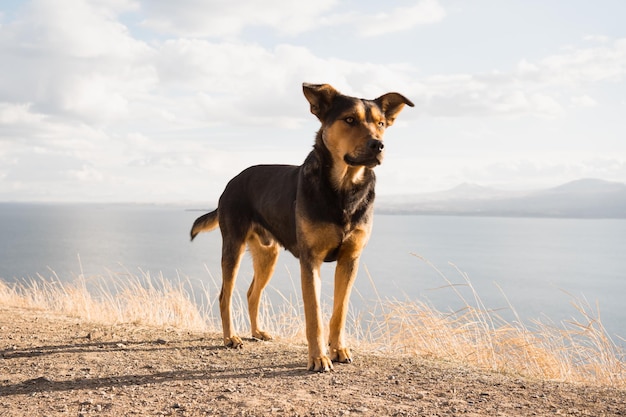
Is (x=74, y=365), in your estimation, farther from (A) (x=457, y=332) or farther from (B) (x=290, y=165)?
(A) (x=457, y=332)

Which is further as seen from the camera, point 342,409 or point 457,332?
point 457,332

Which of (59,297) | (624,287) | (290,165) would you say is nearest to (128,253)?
(624,287)

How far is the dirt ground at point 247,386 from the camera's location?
163 inches

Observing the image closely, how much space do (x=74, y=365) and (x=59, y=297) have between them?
5.75 meters

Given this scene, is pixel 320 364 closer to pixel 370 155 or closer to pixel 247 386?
pixel 247 386

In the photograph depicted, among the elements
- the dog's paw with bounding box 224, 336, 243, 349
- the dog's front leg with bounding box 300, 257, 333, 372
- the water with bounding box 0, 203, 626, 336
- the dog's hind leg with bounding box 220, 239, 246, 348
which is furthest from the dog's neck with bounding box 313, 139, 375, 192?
the water with bounding box 0, 203, 626, 336

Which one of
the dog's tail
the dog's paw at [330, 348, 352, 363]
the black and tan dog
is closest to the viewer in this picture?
the black and tan dog

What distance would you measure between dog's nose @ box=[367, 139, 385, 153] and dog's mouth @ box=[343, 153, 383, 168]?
0.18ft

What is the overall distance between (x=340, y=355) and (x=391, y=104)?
247 centimetres

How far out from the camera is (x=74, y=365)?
5.39 m

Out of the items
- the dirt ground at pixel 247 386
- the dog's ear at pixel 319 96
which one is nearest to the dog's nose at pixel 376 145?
the dog's ear at pixel 319 96

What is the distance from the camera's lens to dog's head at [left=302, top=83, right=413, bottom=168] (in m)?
4.65

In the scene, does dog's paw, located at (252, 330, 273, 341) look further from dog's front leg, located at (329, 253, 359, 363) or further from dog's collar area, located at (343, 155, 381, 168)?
dog's collar area, located at (343, 155, 381, 168)

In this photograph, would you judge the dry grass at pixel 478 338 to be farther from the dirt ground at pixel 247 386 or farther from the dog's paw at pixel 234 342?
the dog's paw at pixel 234 342
